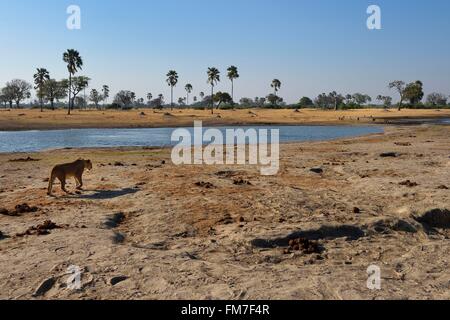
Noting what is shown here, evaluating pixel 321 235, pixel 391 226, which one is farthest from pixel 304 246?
pixel 391 226

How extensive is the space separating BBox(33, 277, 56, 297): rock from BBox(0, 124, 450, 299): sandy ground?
36 millimetres

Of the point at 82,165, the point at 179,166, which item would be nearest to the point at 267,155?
the point at 179,166

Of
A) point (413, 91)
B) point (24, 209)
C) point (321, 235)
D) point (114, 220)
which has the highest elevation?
point (413, 91)

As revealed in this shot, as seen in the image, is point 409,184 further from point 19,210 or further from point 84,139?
point 84,139

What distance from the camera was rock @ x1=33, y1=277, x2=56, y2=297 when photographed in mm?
8348

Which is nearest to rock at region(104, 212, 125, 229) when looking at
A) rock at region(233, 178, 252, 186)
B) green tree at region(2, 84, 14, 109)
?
rock at region(233, 178, 252, 186)

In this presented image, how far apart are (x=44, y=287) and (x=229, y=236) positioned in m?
5.04

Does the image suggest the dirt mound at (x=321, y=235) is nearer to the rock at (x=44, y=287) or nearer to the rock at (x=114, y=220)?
the rock at (x=114, y=220)

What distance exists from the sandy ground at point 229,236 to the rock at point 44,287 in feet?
Answer: 0.12

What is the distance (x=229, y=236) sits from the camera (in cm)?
1213

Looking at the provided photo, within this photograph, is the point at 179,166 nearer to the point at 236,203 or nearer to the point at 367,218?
the point at 236,203

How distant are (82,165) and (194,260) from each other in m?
9.83
